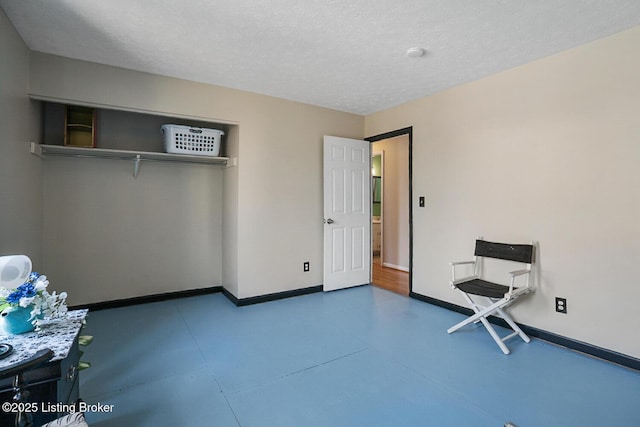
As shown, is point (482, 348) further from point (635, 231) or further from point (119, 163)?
point (119, 163)

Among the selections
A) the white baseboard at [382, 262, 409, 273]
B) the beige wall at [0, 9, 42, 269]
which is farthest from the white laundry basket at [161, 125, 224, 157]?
the white baseboard at [382, 262, 409, 273]

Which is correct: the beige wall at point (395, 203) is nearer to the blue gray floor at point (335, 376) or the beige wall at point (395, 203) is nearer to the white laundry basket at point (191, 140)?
the blue gray floor at point (335, 376)

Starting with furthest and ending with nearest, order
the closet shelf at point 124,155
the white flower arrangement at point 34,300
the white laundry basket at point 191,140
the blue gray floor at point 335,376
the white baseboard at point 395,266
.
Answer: the white baseboard at point 395,266 < the white laundry basket at point 191,140 < the closet shelf at point 124,155 < the blue gray floor at point 335,376 < the white flower arrangement at point 34,300

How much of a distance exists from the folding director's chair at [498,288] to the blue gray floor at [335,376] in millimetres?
114

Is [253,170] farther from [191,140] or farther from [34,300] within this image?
[34,300]

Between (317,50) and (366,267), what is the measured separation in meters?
2.90

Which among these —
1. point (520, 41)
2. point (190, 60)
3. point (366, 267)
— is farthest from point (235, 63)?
point (366, 267)

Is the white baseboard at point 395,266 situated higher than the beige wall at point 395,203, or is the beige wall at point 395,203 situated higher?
the beige wall at point 395,203

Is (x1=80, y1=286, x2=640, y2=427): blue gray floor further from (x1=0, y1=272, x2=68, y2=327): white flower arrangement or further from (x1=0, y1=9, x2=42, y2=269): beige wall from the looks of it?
(x1=0, y1=9, x2=42, y2=269): beige wall

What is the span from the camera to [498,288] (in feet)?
8.81

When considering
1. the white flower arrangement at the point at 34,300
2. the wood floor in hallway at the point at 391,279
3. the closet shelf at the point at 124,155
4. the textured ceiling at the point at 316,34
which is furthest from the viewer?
the wood floor in hallway at the point at 391,279

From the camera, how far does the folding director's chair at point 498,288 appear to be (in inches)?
97.6

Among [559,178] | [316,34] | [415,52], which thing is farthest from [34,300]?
[559,178]

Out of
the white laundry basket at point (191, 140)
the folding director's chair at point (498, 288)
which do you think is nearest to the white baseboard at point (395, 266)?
the folding director's chair at point (498, 288)
